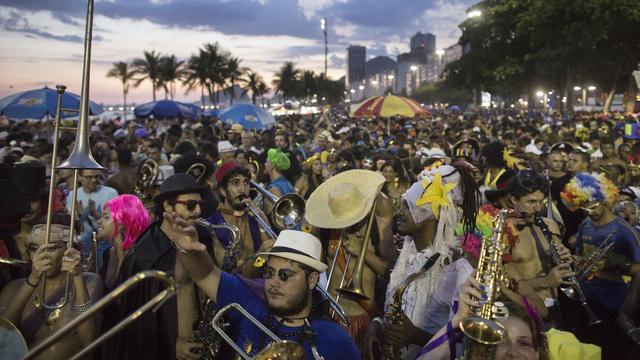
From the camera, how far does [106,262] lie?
15.1ft

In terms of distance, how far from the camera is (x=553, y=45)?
3344 centimetres

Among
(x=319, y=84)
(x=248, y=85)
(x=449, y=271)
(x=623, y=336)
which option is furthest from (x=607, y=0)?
(x=319, y=84)

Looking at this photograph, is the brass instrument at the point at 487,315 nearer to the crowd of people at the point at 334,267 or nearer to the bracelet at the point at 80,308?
the crowd of people at the point at 334,267

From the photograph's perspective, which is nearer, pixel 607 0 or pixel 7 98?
pixel 7 98

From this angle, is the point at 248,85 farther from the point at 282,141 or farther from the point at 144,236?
the point at 144,236

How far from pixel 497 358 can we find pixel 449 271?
0.84m

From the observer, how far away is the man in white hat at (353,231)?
4371 mm

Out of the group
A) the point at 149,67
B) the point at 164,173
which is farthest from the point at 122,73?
the point at 164,173

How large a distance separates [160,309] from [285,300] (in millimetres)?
1401

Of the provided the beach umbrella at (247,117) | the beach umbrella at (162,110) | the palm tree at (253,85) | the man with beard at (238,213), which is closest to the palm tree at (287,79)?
the palm tree at (253,85)

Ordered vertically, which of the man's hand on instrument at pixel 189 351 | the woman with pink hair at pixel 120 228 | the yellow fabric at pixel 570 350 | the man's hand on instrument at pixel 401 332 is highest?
the woman with pink hair at pixel 120 228

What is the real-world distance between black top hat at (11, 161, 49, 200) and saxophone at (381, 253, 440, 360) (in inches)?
149

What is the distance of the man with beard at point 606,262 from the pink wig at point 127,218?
4631 millimetres

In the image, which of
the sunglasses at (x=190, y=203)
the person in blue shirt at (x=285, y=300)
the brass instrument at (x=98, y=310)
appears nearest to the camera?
the brass instrument at (x=98, y=310)
